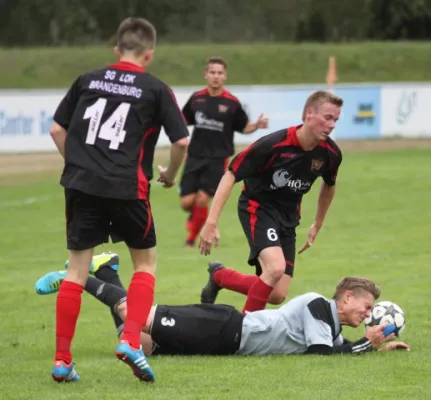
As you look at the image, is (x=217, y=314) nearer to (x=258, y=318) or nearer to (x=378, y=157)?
(x=258, y=318)

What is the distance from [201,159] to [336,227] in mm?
2356

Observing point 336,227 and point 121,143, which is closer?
point 121,143

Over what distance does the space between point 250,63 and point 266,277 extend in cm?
3779

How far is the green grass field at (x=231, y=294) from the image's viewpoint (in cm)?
590

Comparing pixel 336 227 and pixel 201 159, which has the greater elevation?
pixel 201 159

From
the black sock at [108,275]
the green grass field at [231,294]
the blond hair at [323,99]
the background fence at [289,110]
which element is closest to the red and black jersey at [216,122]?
the green grass field at [231,294]

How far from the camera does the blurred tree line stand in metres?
50.1

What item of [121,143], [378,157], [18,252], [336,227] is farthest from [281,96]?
[121,143]

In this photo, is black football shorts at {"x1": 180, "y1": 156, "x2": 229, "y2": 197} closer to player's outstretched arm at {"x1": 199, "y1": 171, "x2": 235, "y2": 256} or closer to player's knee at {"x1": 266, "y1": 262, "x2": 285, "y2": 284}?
player's knee at {"x1": 266, "y1": 262, "x2": 285, "y2": 284}

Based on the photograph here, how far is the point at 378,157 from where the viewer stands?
2547 centimetres

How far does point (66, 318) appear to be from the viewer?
237 inches

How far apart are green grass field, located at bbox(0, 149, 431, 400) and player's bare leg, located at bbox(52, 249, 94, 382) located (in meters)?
0.10

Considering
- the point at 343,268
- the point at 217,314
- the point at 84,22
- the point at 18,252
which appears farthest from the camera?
the point at 84,22

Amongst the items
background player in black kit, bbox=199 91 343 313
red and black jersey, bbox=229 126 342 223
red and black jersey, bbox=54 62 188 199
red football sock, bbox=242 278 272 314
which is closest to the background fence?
background player in black kit, bbox=199 91 343 313
